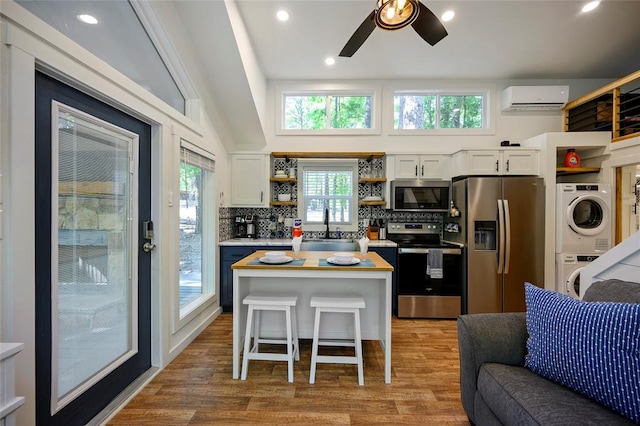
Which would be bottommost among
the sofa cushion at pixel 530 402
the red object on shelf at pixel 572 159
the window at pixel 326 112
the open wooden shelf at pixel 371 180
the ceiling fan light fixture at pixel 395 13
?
the sofa cushion at pixel 530 402

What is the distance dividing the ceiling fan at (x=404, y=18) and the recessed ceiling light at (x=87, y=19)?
1.77m

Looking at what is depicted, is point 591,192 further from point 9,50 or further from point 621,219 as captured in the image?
point 9,50

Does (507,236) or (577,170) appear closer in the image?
(507,236)

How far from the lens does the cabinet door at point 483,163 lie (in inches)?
139

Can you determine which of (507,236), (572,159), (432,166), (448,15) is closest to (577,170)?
(572,159)

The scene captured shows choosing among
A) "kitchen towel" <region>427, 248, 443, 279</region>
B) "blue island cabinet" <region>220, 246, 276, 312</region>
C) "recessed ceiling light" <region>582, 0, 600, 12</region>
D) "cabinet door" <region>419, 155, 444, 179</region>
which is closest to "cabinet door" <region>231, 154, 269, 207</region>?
"blue island cabinet" <region>220, 246, 276, 312</region>

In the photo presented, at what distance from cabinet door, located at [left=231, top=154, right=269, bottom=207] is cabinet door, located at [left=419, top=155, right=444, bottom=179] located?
2198 millimetres

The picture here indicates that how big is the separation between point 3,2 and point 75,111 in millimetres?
538

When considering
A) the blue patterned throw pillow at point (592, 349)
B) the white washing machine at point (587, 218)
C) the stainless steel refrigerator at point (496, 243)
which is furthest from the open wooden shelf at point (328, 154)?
the blue patterned throw pillow at point (592, 349)

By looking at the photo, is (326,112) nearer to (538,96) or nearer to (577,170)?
(538,96)

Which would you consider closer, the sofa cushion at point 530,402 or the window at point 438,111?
the sofa cushion at point 530,402

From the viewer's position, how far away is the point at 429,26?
1982mm

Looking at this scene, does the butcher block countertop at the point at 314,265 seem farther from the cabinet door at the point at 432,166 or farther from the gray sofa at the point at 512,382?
the cabinet door at the point at 432,166

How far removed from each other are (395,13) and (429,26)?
1.00 ft
